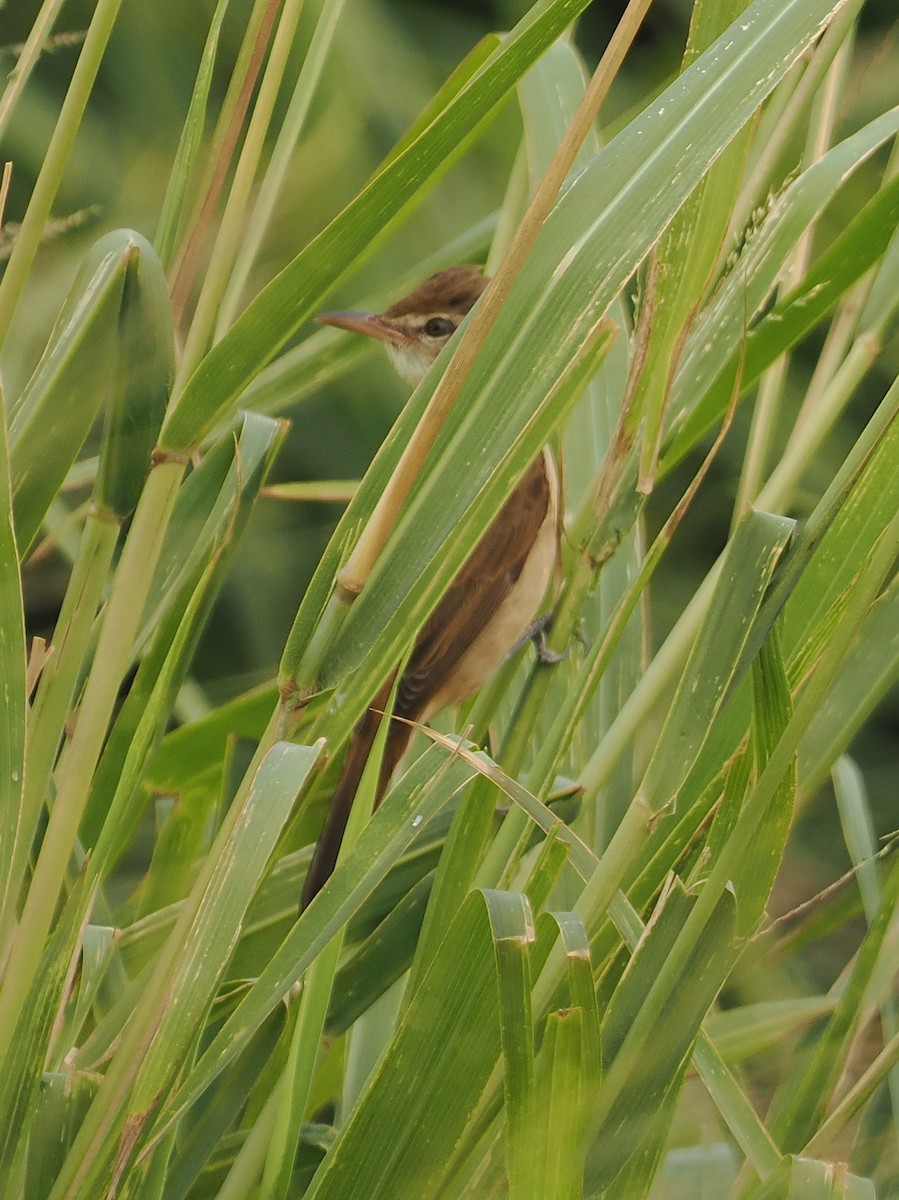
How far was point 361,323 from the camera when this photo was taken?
130cm

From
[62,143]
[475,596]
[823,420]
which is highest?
[62,143]

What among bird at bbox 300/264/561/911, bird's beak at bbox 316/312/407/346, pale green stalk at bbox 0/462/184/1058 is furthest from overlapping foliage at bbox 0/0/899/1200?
bird at bbox 300/264/561/911

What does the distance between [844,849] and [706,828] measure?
116 cm

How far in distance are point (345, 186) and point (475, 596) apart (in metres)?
0.56

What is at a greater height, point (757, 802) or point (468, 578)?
point (757, 802)

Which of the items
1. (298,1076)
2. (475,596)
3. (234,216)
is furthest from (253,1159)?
(475,596)

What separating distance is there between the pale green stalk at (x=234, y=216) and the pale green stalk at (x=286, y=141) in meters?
0.07

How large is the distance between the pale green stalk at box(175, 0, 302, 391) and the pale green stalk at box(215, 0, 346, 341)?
7 centimetres

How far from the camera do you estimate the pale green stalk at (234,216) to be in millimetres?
754

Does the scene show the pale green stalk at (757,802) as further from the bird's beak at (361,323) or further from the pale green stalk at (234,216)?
the bird's beak at (361,323)

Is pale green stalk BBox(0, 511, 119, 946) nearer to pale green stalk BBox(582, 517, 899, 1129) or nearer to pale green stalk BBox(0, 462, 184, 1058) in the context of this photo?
pale green stalk BBox(0, 462, 184, 1058)

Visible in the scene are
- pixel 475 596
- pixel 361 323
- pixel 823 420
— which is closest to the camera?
pixel 823 420

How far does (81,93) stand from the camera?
71cm

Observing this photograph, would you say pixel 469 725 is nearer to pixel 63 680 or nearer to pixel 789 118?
pixel 63 680
